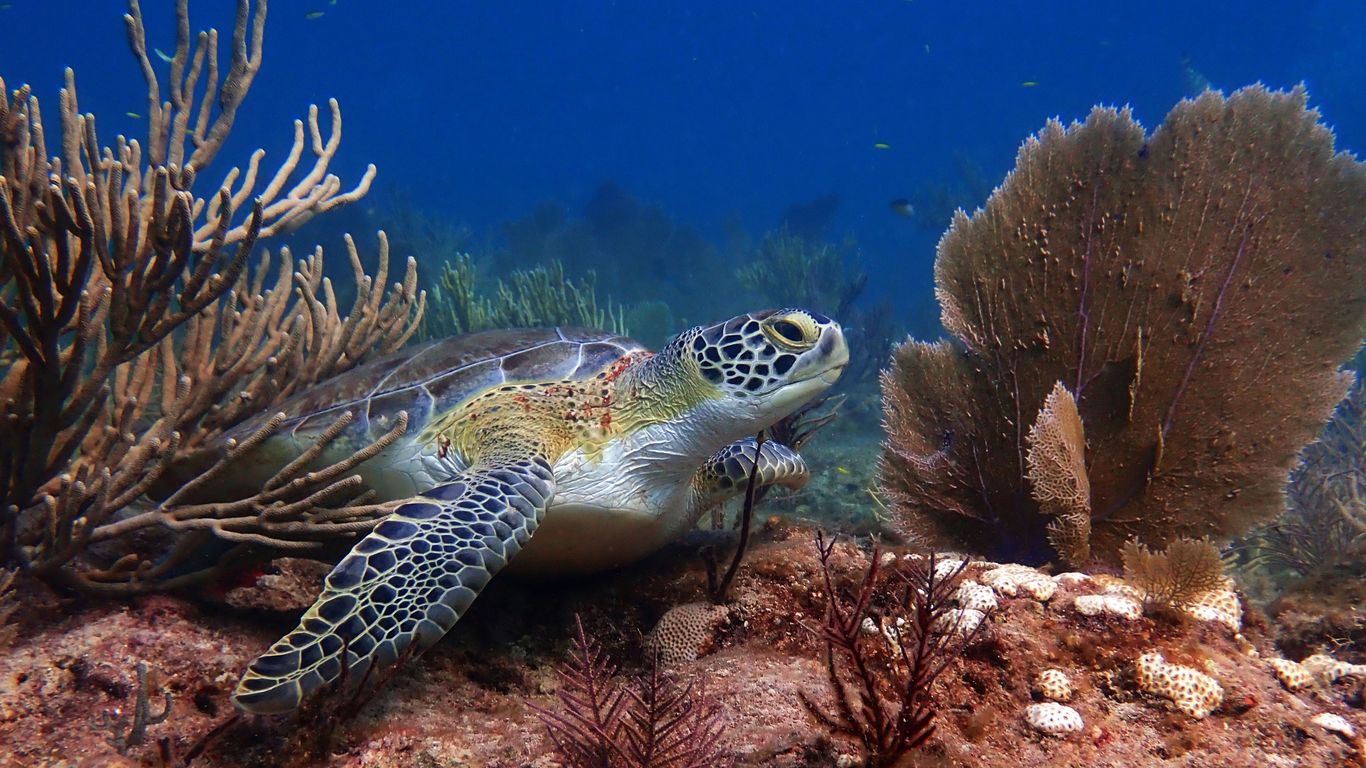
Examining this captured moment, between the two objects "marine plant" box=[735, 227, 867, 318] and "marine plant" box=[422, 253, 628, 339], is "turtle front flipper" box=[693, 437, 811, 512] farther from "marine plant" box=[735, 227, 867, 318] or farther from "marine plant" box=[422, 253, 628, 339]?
"marine plant" box=[735, 227, 867, 318]

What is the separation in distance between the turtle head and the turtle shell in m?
0.83

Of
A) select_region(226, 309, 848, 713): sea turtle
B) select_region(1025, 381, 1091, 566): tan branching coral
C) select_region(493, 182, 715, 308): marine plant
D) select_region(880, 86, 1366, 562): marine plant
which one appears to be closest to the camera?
select_region(226, 309, 848, 713): sea turtle

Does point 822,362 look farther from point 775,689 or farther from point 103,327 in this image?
point 103,327

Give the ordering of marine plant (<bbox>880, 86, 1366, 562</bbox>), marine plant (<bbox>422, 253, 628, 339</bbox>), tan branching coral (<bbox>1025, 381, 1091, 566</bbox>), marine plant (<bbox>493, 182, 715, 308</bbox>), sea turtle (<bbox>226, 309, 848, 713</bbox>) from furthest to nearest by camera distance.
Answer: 1. marine plant (<bbox>493, 182, 715, 308</bbox>)
2. marine plant (<bbox>422, 253, 628, 339</bbox>)
3. marine plant (<bbox>880, 86, 1366, 562</bbox>)
4. tan branching coral (<bbox>1025, 381, 1091, 566</bbox>)
5. sea turtle (<bbox>226, 309, 848, 713</bbox>)

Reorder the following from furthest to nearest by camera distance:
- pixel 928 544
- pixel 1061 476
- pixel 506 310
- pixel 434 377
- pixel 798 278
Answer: pixel 798 278, pixel 506 310, pixel 434 377, pixel 928 544, pixel 1061 476

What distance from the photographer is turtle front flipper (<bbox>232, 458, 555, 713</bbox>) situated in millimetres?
1624

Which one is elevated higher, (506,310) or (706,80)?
(706,80)

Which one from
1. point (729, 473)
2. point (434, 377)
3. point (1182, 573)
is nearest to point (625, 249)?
point (434, 377)

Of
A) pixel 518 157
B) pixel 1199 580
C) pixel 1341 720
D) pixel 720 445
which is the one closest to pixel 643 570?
pixel 720 445

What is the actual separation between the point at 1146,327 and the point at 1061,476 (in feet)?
3.08

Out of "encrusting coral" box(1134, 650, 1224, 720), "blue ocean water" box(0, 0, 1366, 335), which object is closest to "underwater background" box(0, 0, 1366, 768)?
"encrusting coral" box(1134, 650, 1224, 720)

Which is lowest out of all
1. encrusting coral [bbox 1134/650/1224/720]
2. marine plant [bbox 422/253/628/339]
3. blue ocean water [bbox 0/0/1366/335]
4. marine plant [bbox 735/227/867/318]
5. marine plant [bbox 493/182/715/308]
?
encrusting coral [bbox 1134/650/1224/720]

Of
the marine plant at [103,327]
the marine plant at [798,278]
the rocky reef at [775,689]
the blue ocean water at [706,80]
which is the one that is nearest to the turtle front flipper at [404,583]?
the rocky reef at [775,689]

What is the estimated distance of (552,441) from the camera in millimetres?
2953
